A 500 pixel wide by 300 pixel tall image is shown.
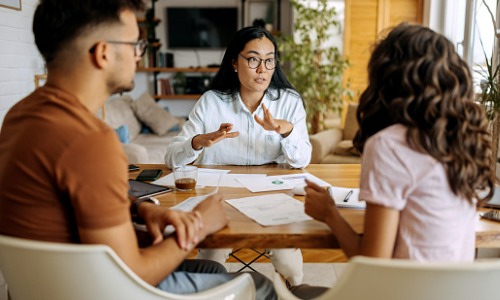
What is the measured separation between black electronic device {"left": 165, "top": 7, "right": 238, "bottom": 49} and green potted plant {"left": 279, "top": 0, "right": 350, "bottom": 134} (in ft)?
4.55

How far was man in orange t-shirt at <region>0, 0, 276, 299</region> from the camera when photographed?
0.93 metres

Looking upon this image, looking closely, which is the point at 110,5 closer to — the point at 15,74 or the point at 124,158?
the point at 124,158

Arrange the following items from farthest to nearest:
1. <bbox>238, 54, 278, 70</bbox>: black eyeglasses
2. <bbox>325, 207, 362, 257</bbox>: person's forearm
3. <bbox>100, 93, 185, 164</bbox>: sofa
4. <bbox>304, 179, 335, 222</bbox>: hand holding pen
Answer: <bbox>100, 93, 185, 164</bbox>: sofa < <bbox>238, 54, 278, 70</bbox>: black eyeglasses < <bbox>304, 179, 335, 222</bbox>: hand holding pen < <bbox>325, 207, 362, 257</bbox>: person's forearm

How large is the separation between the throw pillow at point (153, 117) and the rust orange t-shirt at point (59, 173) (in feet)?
14.8

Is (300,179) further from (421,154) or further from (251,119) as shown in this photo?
(421,154)

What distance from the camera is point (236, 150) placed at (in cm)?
219

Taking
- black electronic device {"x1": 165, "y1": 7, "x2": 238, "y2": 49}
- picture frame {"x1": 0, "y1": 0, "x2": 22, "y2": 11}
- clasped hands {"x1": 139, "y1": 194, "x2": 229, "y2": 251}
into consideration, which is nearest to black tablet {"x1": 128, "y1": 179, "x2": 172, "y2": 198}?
clasped hands {"x1": 139, "y1": 194, "x2": 229, "y2": 251}

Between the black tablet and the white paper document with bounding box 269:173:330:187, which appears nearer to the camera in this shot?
the black tablet

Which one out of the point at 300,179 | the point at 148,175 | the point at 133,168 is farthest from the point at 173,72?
the point at 300,179

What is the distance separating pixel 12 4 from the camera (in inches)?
140

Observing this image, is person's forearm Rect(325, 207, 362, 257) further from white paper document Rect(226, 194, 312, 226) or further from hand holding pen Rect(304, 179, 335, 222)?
white paper document Rect(226, 194, 312, 226)

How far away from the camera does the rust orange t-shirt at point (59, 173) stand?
0.93 meters

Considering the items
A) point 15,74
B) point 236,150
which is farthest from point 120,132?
point 236,150

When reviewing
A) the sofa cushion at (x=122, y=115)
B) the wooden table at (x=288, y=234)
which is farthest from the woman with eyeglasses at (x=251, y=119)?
the sofa cushion at (x=122, y=115)
